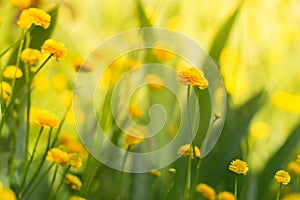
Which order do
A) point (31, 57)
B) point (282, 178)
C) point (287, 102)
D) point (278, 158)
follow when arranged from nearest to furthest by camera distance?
point (282, 178) → point (31, 57) → point (278, 158) → point (287, 102)

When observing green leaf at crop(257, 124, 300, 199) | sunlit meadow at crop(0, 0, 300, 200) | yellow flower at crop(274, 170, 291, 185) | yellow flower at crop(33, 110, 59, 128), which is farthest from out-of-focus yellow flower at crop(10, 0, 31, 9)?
yellow flower at crop(274, 170, 291, 185)

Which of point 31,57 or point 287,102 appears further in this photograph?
point 287,102

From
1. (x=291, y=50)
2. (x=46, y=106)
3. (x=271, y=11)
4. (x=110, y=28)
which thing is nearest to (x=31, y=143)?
(x=46, y=106)

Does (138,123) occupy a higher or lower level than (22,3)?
lower

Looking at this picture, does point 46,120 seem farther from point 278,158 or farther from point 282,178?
point 278,158

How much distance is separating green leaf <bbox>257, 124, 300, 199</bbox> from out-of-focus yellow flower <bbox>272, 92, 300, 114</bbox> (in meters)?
0.61

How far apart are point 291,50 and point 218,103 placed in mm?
1231

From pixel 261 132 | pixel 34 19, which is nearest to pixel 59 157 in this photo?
pixel 34 19

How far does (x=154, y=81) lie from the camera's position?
5.58 ft

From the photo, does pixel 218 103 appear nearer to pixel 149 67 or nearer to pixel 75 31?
pixel 149 67

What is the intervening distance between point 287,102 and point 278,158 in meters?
0.68

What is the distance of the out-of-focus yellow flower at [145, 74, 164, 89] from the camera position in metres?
1.64

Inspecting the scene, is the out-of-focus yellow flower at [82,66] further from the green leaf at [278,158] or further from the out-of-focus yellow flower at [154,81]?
the green leaf at [278,158]

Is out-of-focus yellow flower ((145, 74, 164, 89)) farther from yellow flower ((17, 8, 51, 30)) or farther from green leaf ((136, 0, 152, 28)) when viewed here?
yellow flower ((17, 8, 51, 30))
